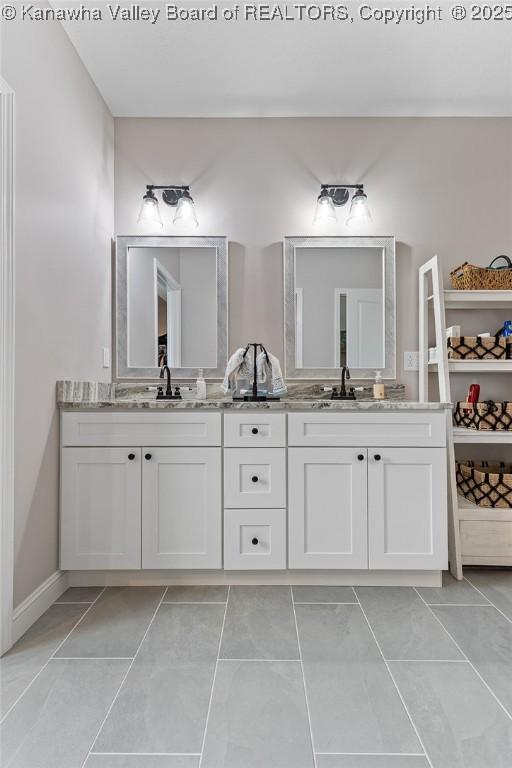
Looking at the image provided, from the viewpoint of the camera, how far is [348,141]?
2785 mm

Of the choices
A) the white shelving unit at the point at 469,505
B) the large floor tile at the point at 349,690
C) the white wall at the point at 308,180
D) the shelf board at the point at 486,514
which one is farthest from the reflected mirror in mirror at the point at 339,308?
the large floor tile at the point at 349,690

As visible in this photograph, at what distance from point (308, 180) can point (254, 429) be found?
1.58 m

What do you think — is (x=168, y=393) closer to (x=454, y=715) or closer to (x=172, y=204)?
(x=172, y=204)

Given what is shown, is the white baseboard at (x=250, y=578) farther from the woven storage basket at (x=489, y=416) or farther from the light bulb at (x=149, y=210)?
the light bulb at (x=149, y=210)

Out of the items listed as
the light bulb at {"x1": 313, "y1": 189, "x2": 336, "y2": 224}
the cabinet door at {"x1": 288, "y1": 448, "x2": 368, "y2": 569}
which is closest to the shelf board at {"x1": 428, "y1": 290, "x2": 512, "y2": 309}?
the light bulb at {"x1": 313, "y1": 189, "x2": 336, "y2": 224}

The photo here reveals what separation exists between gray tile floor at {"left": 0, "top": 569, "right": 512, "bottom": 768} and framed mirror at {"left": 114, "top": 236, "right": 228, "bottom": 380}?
4.07 ft

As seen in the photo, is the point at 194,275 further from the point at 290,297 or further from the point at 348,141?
the point at 348,141

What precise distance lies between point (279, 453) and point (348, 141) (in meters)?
1.91

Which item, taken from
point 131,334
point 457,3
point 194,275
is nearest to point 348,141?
point 457,3

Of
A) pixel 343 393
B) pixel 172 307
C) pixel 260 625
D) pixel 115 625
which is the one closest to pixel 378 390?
pixel 343 393

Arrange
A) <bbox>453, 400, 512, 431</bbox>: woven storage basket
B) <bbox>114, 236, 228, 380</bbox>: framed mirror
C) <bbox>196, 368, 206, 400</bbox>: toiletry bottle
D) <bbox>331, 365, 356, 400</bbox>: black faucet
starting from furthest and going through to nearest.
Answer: <bbox>114, 236, 228, 380</bbox>: framed mirror
<bbox>196, 368, 206, 400</bbox>: toiletry bottle
<bbox>331, 365, 356, 400</bbox>: black faucet
<bbox>453, 400, 512, 431</bbox>: woven storage basket

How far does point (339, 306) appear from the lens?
2.74 meters

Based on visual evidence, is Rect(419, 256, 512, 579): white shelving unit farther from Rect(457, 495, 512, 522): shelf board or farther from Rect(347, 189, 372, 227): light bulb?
Rect(347, 189, 372, 227): light bulb

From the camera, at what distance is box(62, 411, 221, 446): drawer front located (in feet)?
6.97
